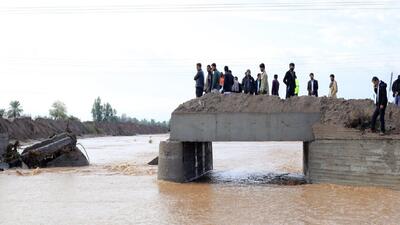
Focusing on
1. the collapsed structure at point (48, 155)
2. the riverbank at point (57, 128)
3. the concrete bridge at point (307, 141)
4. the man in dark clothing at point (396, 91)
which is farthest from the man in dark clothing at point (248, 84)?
the riverbank at point (57, 128)

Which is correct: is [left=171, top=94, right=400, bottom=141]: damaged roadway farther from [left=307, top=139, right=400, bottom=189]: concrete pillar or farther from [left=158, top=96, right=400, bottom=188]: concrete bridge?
[left=307, top=139, right=400, bottom=189]: concrete pillar

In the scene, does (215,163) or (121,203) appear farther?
(215,163)

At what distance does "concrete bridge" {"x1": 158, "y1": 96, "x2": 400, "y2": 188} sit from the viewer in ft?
49.1

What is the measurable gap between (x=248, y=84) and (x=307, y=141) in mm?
3353

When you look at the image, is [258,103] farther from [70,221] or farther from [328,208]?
[70,221]

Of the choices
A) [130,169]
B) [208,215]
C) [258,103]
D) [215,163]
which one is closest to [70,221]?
[208,215]

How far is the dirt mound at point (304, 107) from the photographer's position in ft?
53.1

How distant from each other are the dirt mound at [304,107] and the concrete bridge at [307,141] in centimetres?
24

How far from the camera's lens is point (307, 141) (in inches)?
671

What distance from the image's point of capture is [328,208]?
12781 mm

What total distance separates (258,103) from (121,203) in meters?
6.27

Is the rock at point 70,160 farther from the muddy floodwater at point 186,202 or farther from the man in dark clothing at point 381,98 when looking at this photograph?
the man in dark clothing at point 381,98

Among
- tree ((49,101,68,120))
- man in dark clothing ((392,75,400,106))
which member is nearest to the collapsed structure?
man in dark clothing ((392,75,400,106))

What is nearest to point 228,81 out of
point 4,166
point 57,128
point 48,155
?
point 48,155
